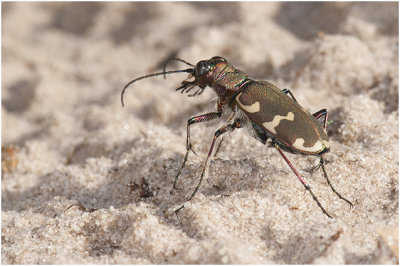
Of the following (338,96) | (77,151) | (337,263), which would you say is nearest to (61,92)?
(77,151)

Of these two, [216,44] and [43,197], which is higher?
[216,44]

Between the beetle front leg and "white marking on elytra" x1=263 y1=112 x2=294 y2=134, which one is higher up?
"white marking on elytra" x1=263 y1=112 x2=294 y2=134

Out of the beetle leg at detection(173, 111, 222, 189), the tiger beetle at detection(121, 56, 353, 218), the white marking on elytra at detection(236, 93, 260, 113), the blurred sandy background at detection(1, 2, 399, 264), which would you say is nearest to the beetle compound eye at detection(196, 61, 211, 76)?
the tiger beetle at detection(121, 56, 353, 218)

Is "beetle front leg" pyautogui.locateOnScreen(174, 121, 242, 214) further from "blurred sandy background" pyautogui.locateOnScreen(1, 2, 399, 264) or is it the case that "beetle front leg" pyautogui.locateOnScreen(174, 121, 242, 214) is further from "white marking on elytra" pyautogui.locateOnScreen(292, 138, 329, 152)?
"white marking on elytra" pyautogui.locateOnScreen(292, 138, 329, 152)

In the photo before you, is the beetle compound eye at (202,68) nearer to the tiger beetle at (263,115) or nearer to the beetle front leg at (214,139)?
the tiger beetle at (263,115)

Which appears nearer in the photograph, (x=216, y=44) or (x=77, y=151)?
(x=77, y=151)

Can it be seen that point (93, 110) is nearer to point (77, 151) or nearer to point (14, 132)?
point (77, 151)

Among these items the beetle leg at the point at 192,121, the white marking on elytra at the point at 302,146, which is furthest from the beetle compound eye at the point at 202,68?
the white marking on elytra at the point at 302,146
